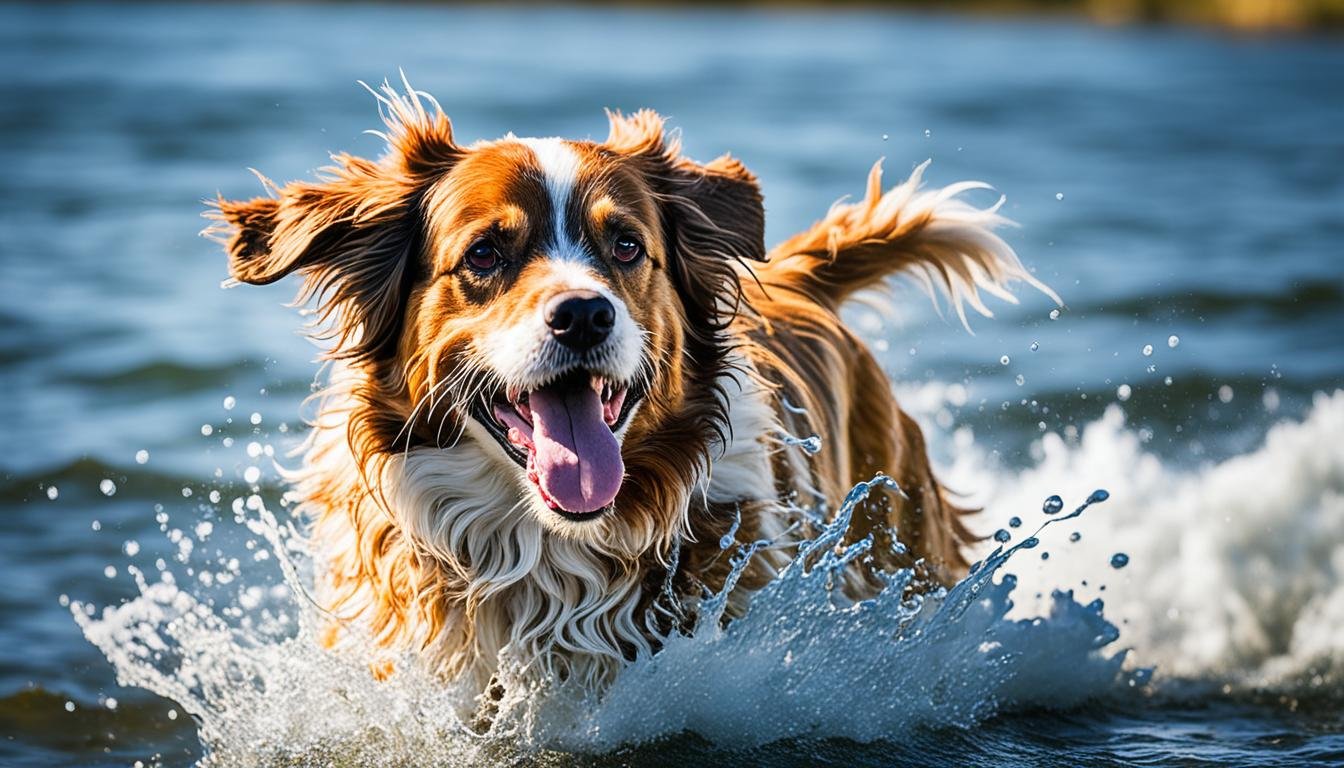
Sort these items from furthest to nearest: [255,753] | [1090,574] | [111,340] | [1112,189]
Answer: [1112,189] → [111,340] → [1090,574] → [255,753]

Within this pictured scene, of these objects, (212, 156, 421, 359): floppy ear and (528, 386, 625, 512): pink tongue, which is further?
(212, 156, 421, 359): floppy ear

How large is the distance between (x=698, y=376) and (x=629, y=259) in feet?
1.44

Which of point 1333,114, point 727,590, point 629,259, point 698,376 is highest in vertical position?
point 1333,114

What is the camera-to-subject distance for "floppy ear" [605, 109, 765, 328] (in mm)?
5172

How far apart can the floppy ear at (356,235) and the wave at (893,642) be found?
2.69ft

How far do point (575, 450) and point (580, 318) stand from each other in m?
0.42

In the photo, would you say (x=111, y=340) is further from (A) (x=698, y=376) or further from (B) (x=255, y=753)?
(A) (x=698, y=376)

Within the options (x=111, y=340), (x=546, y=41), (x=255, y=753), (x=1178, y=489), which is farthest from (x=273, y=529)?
(x=546, y=41)

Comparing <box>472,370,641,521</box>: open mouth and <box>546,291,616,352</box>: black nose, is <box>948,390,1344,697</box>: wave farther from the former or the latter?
<box>546,291,616,352</box>: black nose

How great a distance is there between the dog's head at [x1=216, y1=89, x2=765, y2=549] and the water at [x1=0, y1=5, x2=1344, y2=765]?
0.66 meters

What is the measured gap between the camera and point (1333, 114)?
2116 cm

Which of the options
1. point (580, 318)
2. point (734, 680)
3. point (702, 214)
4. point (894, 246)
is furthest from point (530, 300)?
point (894, 246)

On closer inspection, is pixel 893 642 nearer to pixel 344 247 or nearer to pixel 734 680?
pixel 734 680

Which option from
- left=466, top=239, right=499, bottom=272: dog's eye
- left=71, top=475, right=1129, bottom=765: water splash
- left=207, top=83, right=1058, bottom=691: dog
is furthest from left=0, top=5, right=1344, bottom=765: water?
left=466, top=239, right=499, bottom=272: dog's eye
